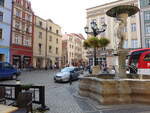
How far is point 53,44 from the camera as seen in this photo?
133 ft

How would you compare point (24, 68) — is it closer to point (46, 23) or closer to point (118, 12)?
point (46, 23)

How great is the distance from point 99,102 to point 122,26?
13.2 feet

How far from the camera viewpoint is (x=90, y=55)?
116ft

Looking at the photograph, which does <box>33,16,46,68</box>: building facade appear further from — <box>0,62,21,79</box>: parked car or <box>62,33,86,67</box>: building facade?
<box>0,62,21,79</box>: parked car

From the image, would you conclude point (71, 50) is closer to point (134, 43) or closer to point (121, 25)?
point (134, 43)

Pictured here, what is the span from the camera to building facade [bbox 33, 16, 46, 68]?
3350cm

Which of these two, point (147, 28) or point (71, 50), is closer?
point (147, 28)

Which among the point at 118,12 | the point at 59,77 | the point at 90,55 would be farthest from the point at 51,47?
the point at 118,12

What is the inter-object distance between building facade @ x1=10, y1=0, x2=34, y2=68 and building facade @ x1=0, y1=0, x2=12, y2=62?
98 centimetres

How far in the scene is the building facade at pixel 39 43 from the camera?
110 feet

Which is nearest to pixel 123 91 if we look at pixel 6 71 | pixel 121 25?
pixel 121 25

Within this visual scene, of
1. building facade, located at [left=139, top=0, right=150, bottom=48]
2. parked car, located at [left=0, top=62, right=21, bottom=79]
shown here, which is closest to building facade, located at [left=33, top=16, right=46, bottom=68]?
parked car, located at [left=0, top=62, right=21, bottom=79]

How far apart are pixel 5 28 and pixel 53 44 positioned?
52.9ft

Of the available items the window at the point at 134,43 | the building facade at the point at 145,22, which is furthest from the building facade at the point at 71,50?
the building facade at the point at 145,22
